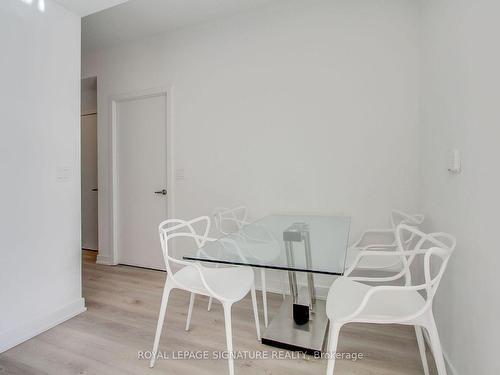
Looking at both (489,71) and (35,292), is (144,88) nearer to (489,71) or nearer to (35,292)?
(35,292)

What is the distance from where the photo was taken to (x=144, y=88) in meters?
3.07

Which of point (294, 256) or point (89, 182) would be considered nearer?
point (294, 256)

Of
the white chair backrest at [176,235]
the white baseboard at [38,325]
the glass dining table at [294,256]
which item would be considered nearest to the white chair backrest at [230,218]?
the glass dining table at [294,256]

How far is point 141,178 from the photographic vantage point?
10.4 feet

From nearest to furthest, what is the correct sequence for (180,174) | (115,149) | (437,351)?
(437,351), (180,174), (115,149)

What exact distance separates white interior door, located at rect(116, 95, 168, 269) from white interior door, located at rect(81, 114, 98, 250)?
2.58 ft

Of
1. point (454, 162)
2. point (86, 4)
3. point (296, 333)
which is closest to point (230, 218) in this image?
point (296, 333)

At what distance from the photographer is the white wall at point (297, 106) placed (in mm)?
2141

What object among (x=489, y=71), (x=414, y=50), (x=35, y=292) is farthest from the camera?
(x=414, y=50)

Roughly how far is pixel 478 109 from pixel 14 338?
2950 millimetres

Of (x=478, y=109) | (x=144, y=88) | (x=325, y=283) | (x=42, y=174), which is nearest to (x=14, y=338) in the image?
(x=42, y=174)

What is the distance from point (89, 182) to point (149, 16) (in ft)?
7.99

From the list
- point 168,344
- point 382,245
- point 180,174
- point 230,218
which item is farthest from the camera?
point 180,174

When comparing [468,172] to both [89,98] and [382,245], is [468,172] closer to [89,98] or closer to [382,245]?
[382,245]
